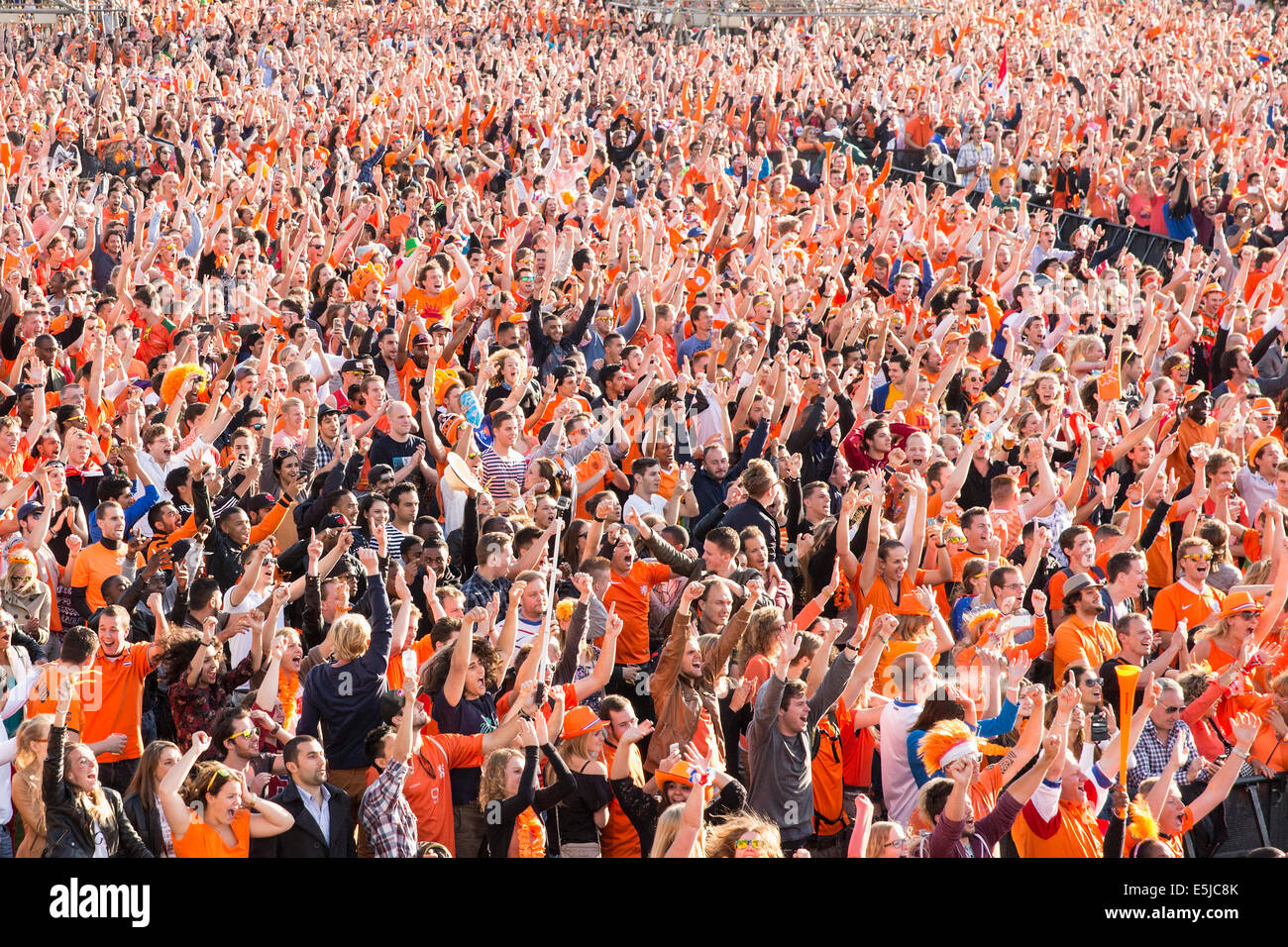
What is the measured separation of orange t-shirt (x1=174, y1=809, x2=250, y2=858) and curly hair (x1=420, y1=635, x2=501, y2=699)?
0.98m

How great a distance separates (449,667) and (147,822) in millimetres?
1150

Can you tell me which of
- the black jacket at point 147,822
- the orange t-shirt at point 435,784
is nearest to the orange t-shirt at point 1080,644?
the orange t-shirt at point 435,784

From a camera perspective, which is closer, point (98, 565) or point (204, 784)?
point (204, 784)

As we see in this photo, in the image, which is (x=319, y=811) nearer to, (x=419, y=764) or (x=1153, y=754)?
(x=419, y=764)

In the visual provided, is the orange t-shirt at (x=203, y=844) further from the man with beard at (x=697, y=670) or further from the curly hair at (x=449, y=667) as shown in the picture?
the man with beard at (x=697, y=670)

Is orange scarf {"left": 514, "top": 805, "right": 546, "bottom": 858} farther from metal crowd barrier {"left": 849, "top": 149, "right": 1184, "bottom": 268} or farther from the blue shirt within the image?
metal crowd barrier {"left": 849, "top": 149, "right": 1184, "bottom": 268}

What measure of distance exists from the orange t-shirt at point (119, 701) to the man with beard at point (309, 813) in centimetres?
92

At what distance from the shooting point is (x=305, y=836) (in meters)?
4.98

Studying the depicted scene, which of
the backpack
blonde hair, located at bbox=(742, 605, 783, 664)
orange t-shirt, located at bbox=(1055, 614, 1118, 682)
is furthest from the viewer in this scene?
orange t-shirt, located at bbox=(1055, 614, 1118, 682)

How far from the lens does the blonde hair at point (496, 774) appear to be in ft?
17.2

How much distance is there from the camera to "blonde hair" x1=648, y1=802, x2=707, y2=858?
15.3 feet

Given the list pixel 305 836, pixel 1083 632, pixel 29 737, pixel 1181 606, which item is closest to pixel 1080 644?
pixel 1083 632

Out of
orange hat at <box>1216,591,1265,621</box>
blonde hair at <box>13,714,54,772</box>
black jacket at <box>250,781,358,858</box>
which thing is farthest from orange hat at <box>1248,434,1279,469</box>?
blonde hair at <box>13,714,54,772</box>

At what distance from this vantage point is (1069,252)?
13562 mm
